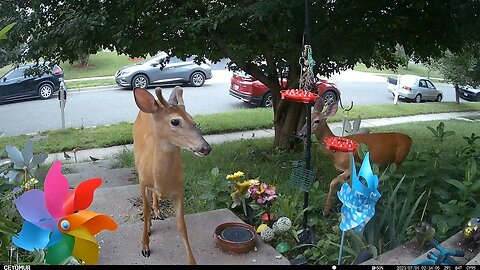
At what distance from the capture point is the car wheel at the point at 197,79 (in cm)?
1792

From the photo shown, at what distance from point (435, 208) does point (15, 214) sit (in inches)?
124

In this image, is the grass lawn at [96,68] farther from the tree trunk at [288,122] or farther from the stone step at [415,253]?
the stone step at [415,253]

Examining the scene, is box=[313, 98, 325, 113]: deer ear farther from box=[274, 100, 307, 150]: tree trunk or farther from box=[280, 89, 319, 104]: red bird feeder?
Answer: box=[274, 100, 307, 150]: tree trunk

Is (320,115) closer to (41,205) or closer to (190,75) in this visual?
(41,205)

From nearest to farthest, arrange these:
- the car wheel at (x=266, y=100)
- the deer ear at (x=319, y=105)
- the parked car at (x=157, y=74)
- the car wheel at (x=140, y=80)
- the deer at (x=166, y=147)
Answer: the deer at (x=166, y=147), the deer ear at (x=319, y=105), the car wheel at (x=266, y=100), the car wheel at (x=140, y=80), the parked car at (x=157, y=74)

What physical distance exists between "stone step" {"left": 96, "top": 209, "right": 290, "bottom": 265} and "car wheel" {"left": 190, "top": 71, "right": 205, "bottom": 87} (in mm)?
14414

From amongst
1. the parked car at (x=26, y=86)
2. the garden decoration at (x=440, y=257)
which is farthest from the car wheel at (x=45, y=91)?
the garden decoration at (x=440, y=257)

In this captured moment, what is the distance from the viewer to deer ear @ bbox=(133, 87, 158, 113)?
278 cm

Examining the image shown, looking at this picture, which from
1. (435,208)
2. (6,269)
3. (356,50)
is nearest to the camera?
(6,269)

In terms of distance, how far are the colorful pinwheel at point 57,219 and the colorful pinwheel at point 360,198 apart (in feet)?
4.36

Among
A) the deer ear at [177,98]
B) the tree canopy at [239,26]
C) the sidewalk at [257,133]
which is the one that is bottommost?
the sidewalk at [257,133]

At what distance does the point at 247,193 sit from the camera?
3.92m

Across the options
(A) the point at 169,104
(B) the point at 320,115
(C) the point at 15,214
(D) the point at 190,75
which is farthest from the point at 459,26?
(D) the point at 190,75

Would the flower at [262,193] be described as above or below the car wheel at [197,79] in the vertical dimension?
above
